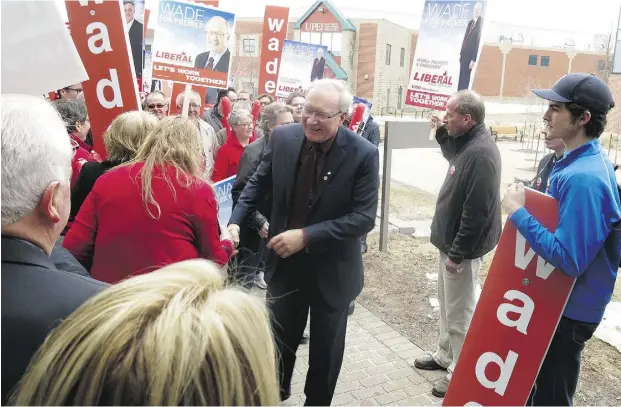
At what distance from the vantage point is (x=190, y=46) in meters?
6.05

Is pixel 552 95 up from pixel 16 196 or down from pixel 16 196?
up

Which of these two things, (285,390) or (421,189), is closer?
(285,390)

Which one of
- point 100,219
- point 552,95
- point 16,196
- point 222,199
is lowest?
point 222,199

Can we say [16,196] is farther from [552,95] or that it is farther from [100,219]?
[552,95]

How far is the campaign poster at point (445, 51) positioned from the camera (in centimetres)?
548

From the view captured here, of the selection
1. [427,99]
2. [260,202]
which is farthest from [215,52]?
[260,202]

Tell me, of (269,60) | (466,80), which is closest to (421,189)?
(269,60)

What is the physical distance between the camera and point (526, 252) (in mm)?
2703

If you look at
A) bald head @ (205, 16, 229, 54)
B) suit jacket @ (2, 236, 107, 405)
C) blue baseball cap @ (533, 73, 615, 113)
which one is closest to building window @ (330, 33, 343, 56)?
bald head @ (205, 16, 229, 54)

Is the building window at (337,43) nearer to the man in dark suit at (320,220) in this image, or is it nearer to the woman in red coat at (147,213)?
the man in dark suit at (320,220)

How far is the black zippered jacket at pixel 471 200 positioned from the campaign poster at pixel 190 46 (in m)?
3.26

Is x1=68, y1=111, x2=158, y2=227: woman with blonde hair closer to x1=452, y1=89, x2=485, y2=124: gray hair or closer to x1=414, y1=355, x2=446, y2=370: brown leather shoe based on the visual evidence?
x1=452, y1=89, x2=485, y2=124: gray hair

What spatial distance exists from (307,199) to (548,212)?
52.6 inches

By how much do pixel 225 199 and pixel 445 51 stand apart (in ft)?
10.0
